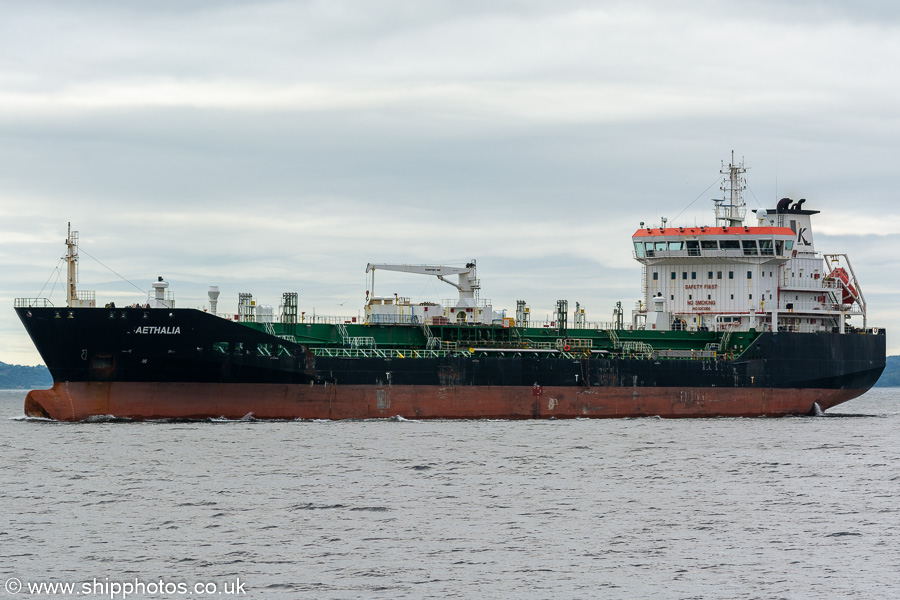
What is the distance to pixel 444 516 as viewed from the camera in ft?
86.8

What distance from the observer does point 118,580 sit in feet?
66.5

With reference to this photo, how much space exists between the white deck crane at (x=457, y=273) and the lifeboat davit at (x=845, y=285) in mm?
20943

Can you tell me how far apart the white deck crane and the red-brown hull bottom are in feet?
17.7

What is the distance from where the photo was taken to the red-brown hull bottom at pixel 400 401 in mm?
46125

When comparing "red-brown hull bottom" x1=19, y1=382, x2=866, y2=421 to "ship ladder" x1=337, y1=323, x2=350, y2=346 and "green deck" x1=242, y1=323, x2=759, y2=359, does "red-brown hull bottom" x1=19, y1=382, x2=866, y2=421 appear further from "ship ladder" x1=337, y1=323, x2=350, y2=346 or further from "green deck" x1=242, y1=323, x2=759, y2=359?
"ship ladder" x1=337, y1=323, x2=350, y2=346

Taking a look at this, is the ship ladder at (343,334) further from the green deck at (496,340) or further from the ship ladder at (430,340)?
the ship ladder at (430,340)

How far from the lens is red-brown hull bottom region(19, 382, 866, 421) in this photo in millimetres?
46125

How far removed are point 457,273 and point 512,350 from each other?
543cm

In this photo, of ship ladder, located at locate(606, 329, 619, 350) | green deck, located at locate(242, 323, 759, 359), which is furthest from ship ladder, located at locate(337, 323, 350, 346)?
ship ladder, located at locate(606, 329, 619, 350)

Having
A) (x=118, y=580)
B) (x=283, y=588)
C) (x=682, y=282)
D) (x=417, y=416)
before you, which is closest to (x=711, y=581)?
(x=283, y=588)

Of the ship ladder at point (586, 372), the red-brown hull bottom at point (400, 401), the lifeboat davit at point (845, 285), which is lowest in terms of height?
the red-brown hull bottom at point (400, 401)

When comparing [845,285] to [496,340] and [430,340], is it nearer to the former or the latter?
[496,340]

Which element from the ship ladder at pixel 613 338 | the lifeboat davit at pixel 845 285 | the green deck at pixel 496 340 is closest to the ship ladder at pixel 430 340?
the green deck at pixel 496 340

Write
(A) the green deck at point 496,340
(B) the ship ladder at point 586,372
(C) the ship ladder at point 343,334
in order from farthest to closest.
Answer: (B) the ship ladder at point 586,372
(C) the ship ladder at point 343,334
(A) the green deck at point 496,340
